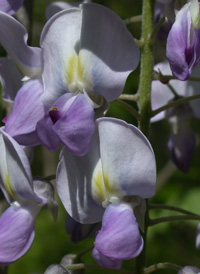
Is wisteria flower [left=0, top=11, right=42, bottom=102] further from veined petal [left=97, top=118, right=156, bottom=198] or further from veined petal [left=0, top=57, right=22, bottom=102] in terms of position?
veined petal [left=97, top=118, right=156, bottom=198]

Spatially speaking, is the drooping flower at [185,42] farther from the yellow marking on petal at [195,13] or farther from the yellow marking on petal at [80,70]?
the yellow marking on petal at [80,70]

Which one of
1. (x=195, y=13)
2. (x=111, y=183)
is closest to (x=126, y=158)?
(x=111, y=183)

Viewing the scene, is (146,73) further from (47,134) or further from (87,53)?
(47,134)

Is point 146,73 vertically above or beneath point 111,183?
above

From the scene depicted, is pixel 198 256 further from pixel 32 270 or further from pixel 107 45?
pixel 107 45

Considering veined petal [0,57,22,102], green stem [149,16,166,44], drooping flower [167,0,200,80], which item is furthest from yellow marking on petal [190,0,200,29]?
veined petal [0,57,22,102]

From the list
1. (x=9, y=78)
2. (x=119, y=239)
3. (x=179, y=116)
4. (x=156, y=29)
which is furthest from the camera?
(x=179, y=116)

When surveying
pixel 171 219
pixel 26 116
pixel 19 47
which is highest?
pixel 19 47
